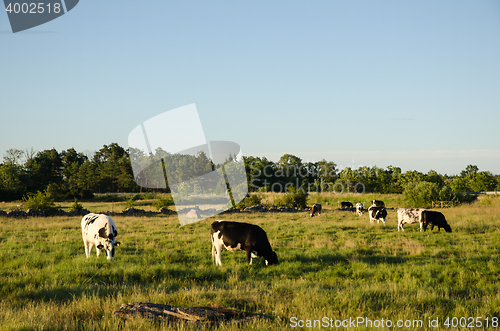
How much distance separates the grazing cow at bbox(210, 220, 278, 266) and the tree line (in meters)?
60.8

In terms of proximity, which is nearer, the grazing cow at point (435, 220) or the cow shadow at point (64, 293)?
the cow shadow at point (64, 293)

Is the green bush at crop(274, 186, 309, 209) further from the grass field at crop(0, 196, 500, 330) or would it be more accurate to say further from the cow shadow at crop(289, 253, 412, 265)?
the cow shadow at crop(289, 253, 412, 265)

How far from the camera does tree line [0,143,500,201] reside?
74688 mm

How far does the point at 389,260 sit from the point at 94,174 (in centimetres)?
9088

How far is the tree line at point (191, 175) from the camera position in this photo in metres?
74.7

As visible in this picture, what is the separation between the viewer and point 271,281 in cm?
901

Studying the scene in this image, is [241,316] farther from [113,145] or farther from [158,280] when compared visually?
[113,145]

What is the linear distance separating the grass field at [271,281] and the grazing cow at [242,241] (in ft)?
1.39

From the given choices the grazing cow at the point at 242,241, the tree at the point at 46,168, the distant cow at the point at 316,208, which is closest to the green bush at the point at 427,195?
the distant cow at the point at 316,208

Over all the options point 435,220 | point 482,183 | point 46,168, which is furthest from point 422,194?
point 46,168

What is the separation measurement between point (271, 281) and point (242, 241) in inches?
100

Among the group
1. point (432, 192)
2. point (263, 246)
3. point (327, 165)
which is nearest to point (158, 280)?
point (263, 246)

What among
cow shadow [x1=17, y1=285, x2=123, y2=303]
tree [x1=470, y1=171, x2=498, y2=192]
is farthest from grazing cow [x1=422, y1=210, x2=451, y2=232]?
tree [x1=470, y1=171, x2=498, y2=192]

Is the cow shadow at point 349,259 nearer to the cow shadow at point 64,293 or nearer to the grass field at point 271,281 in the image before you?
the grass field at point 271,281
